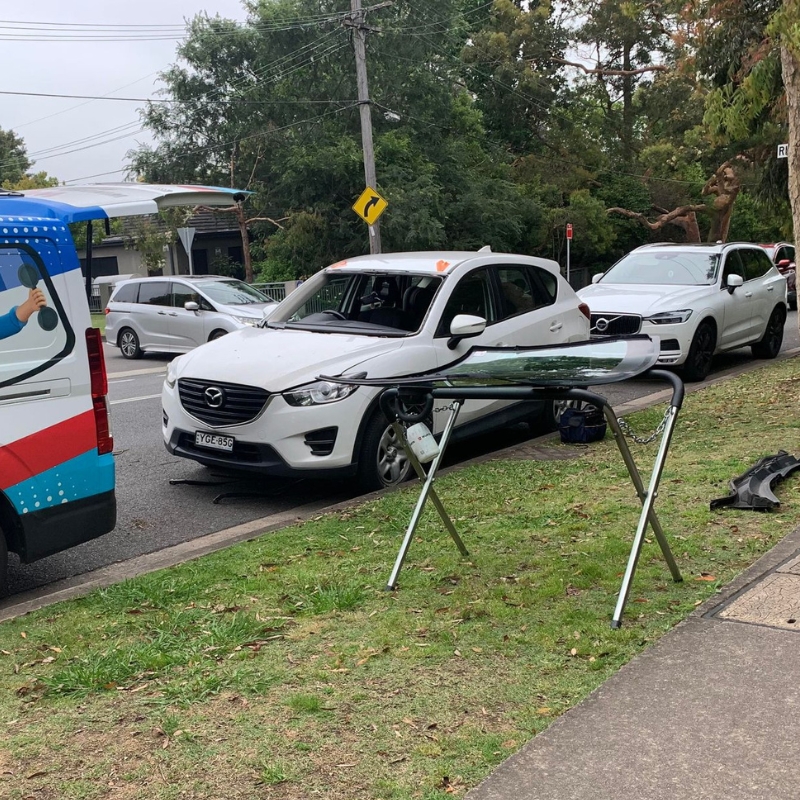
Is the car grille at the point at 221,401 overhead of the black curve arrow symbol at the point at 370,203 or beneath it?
beneath

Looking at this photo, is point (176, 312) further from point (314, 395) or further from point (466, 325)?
point (314, 395)

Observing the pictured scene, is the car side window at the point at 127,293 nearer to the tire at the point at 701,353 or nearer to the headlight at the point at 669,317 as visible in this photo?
the headlight at the point at 669,317

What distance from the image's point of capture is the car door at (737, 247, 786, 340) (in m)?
14.3

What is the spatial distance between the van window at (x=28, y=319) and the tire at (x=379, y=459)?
264 centimetres

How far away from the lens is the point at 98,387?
18.0ft

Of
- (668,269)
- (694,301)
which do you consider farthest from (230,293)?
(694,301)

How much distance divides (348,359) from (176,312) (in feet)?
42.2

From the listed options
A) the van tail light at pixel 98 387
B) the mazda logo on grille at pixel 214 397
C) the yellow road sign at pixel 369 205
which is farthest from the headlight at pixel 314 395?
the yellow road sign at pixel 369 205

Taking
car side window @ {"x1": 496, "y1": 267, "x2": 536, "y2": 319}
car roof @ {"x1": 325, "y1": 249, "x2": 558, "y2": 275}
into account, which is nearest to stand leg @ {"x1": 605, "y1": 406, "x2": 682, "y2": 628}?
car roof @ {"x1": 325, "y1": 249, "x2": 558, "y2": 275}

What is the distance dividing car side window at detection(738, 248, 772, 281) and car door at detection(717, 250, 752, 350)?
152mm

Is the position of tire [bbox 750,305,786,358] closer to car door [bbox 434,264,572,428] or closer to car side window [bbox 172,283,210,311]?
car door [bbox 434,264,572,428]

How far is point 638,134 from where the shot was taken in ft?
152

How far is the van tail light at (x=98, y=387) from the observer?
544 cm

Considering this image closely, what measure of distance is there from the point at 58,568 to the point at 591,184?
122 feet
